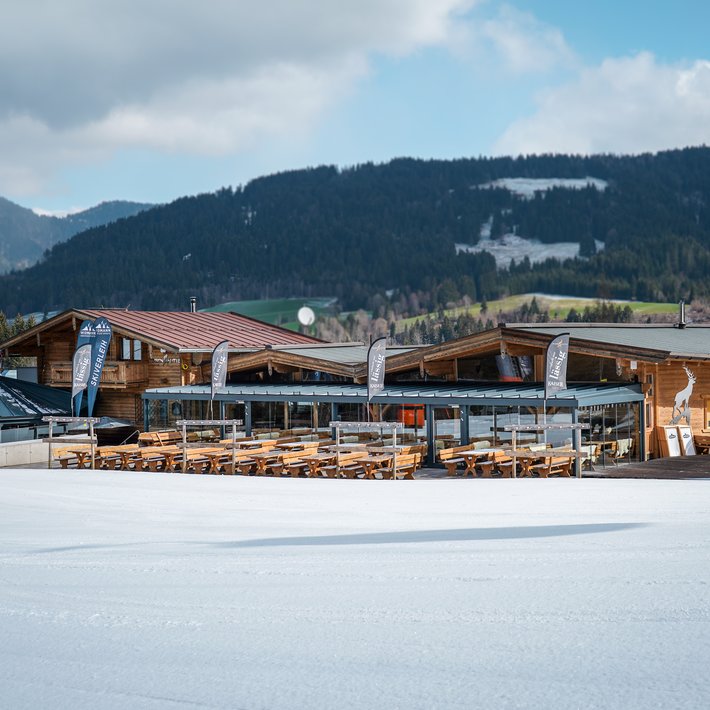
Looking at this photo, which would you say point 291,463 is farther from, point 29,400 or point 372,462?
point 29,400

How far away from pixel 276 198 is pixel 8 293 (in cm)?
4333

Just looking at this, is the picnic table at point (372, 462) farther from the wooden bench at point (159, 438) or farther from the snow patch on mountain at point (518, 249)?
the snow patch on mountain at point (518, 249)

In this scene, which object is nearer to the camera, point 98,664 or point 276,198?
point 98,664

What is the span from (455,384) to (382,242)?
10739 cm

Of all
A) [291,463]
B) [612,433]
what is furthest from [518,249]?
[291,463]

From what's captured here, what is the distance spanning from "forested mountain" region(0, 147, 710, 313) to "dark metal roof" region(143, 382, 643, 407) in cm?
7824

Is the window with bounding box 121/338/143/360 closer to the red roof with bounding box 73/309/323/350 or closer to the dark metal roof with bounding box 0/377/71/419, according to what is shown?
the red roof with bounding box 73/309/323/350

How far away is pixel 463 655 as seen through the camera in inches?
159

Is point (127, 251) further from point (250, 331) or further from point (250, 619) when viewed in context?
point (250, 619)

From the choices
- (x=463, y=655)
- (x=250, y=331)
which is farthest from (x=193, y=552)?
(x=250, y=331)

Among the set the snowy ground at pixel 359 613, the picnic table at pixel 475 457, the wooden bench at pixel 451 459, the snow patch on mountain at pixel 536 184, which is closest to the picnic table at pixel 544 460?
the picnic table at pixel 475 457

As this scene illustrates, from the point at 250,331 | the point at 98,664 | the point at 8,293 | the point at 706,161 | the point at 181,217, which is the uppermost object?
the point at 706,161

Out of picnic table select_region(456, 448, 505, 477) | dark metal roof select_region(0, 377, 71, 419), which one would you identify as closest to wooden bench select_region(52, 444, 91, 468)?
dark metal roof select_region(0, 377, 71, 419)

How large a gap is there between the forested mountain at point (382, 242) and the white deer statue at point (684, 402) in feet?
275
